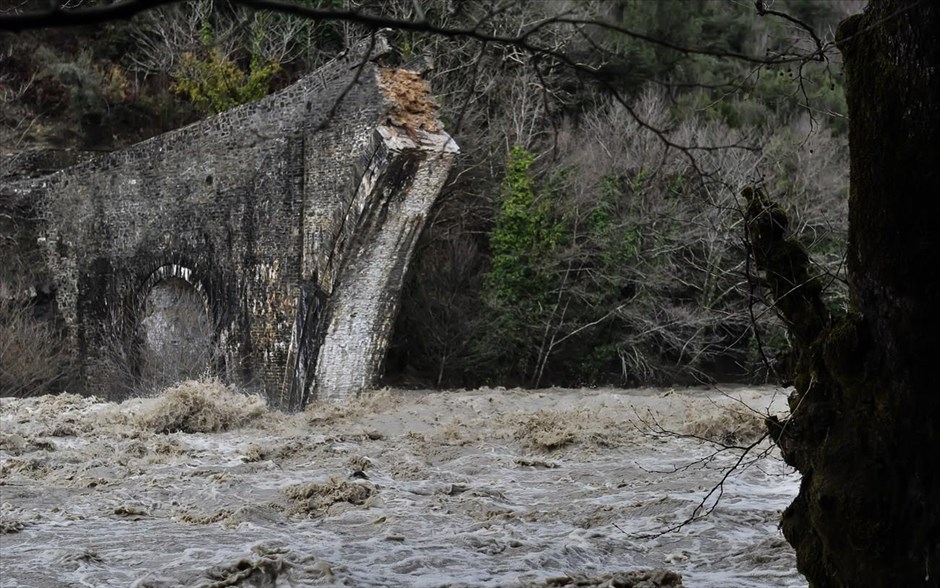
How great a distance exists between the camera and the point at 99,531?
25.5 feet

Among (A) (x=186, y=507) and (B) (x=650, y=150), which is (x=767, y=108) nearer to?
(B) (x=650, y=150)

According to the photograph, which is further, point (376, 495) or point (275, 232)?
point (275, 232)

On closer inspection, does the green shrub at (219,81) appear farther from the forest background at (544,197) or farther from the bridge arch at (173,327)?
the bridge arch at (173,327)

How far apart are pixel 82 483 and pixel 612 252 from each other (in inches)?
548

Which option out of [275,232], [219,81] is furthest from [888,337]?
[219,81]

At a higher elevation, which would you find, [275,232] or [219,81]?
[219,81]

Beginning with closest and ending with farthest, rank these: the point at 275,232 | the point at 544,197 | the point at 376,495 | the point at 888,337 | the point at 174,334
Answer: the point at 888,337
the point at 376,495
the point at 275,232
the point at 174,334
the point at 544,197

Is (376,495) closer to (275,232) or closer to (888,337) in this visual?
A: (888,337)

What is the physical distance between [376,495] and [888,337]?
18.7ft

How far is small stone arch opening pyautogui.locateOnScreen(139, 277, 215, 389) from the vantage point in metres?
16.7

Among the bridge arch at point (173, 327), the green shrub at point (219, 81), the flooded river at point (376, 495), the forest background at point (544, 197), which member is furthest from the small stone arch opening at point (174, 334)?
the green shrub at point (219, 81)

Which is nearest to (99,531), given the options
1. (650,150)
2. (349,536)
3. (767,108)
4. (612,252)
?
(349,536)

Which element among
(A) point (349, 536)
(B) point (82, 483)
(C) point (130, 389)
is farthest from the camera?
(C) point (130, 389)

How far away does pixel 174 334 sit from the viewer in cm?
1748
